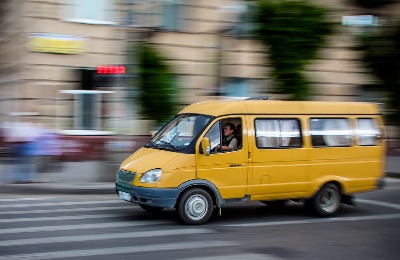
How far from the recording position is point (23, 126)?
14.0 meters

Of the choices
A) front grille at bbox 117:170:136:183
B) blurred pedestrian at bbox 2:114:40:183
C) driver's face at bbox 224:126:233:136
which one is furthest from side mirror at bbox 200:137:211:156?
blurred pedestrian at bbox 2:114:40:183

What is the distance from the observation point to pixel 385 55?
49.6 ft

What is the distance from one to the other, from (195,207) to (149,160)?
0.99 m

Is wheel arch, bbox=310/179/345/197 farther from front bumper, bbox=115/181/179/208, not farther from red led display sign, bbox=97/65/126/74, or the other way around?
red led display sign, bbox=97/65/126/74

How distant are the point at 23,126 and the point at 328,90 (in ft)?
35.8

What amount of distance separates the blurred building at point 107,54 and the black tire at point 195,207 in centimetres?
683

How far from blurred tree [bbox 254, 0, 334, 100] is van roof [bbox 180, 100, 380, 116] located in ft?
9.11

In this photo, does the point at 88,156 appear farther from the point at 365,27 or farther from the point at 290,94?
the point at 365,27

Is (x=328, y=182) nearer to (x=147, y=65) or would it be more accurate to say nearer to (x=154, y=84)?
(x=154, y=84)

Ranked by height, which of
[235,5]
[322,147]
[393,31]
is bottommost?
[322,147]

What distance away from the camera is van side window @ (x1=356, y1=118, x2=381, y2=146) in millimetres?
10734

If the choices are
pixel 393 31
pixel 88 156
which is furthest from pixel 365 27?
pixel 88 156

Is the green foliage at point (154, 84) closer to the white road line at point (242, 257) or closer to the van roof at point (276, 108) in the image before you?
the van roof at point (276, 108)

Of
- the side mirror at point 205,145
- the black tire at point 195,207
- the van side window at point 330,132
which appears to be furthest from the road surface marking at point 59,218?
the van side window at point 330,132
